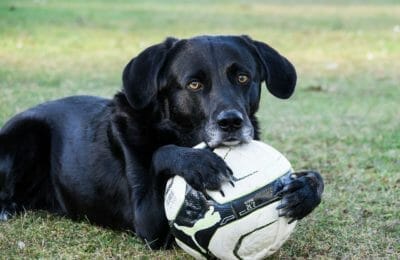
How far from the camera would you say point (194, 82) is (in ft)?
15.4

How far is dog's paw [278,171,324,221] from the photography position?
13.5 feet

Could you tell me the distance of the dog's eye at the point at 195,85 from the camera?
15.4 ft

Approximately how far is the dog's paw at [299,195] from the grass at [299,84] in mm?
489

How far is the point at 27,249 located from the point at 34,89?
6.88 m

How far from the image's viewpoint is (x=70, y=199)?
17.9ft

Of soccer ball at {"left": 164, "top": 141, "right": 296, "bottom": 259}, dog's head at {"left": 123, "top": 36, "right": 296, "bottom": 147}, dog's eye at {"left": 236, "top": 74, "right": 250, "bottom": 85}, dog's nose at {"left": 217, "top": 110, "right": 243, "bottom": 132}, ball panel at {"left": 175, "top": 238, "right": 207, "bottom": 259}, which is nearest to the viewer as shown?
soccer ball at {"left": 164, "top": 141, "right": 296, "bottom": 259}

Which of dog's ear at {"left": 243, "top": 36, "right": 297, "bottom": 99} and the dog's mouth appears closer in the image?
the dog's mouth

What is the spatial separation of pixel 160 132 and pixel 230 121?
678 mm

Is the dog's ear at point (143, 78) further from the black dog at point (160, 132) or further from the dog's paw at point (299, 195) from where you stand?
the dog's paw at point (299, 195)

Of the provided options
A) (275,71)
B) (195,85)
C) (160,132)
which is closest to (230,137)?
(195,85)

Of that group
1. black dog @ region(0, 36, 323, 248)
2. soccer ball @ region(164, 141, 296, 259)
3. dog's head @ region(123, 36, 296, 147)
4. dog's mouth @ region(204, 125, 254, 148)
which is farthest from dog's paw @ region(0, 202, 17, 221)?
dog's mouth @ region(204, 125, 254, 148)

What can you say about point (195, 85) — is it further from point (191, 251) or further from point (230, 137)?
point (191, 251)

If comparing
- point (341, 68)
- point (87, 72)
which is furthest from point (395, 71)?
point (87, 72)

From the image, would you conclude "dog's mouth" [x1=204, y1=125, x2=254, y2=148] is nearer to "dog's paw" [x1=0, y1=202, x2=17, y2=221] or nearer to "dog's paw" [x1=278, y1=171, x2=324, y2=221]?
"dog's paw" [x1=278, y1=171, x2=324, y2=221]
